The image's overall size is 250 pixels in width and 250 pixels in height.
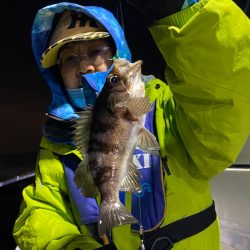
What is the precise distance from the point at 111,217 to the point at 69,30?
1236 millimetres

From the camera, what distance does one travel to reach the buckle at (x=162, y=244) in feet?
5.74

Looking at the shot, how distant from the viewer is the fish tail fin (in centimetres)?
131

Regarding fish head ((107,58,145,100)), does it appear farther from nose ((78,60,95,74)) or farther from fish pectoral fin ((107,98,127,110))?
nose ((78,60,95,74))

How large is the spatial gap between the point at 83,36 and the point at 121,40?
269mm

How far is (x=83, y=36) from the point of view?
1.97 meters

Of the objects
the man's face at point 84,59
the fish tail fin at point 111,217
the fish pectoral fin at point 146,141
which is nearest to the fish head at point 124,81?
the fish pectoral fin at point 146,141

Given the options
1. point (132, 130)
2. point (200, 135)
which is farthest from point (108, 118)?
point (200, 135)

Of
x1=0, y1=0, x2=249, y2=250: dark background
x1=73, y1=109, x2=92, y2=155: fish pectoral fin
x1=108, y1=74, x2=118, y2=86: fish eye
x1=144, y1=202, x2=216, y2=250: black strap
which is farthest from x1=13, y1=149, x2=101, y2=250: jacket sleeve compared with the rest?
x1=0, y1=0, x2=249, y2=250: dark background

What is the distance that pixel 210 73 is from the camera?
58.2 inches

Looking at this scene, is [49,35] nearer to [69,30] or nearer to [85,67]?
[69,30]

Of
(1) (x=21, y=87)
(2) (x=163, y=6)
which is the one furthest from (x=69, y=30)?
(1) (x=21, y=87)

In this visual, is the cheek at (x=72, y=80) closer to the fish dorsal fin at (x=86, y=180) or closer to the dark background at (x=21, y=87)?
the fish dorsal fin at (x=86, y=180)

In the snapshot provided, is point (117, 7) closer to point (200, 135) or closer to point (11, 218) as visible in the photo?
point (11, 218)

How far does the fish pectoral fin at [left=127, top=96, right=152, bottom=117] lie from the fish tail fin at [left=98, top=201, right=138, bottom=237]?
313 mm
